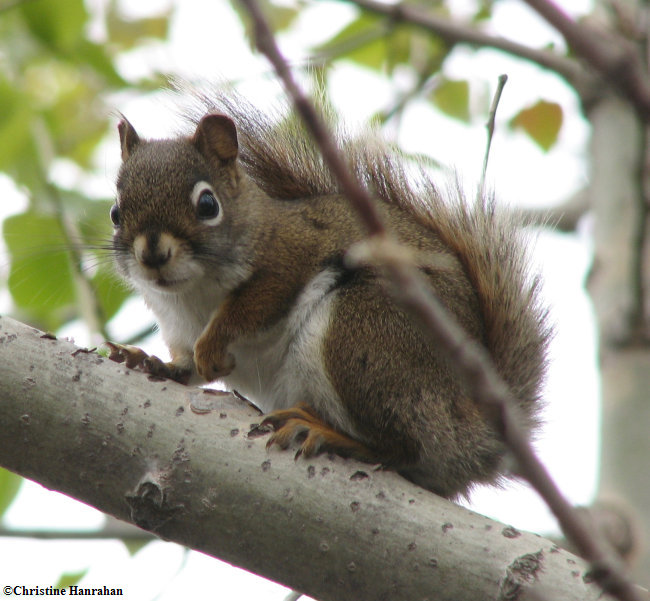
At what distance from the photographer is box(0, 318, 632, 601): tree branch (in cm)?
161

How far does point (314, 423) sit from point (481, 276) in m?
0.66

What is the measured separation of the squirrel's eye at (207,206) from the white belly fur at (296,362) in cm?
35

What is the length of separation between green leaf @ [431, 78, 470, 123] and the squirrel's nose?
7.48 ft

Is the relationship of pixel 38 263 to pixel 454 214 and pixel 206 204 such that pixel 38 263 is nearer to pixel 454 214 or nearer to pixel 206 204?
pixel 206 204

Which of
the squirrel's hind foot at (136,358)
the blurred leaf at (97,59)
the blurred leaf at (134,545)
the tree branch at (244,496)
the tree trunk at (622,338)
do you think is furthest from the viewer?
the blurred leaf at (97,59)

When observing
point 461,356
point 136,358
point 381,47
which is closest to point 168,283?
point 136,358

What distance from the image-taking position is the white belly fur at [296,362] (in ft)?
7.47

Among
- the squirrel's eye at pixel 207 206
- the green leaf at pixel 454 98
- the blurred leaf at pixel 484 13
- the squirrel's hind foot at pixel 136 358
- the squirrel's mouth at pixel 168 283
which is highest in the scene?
the blurred leaf at pixel 484 13

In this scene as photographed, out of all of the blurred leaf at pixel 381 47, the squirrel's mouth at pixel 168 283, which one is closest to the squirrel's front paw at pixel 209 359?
the squirrel's mouth at pixel 168 283

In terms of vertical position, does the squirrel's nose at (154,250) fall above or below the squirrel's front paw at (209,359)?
above

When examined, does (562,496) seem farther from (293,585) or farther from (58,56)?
(58,56)

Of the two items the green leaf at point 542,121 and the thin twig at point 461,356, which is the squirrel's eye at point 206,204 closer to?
the green leaf at point 542,121

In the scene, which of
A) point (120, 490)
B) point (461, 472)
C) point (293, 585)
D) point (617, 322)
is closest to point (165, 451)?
point (120, 490)

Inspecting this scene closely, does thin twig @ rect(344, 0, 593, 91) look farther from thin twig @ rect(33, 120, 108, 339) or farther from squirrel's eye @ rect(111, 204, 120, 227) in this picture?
thin twig @ rect(33, 120, 108, 339)
